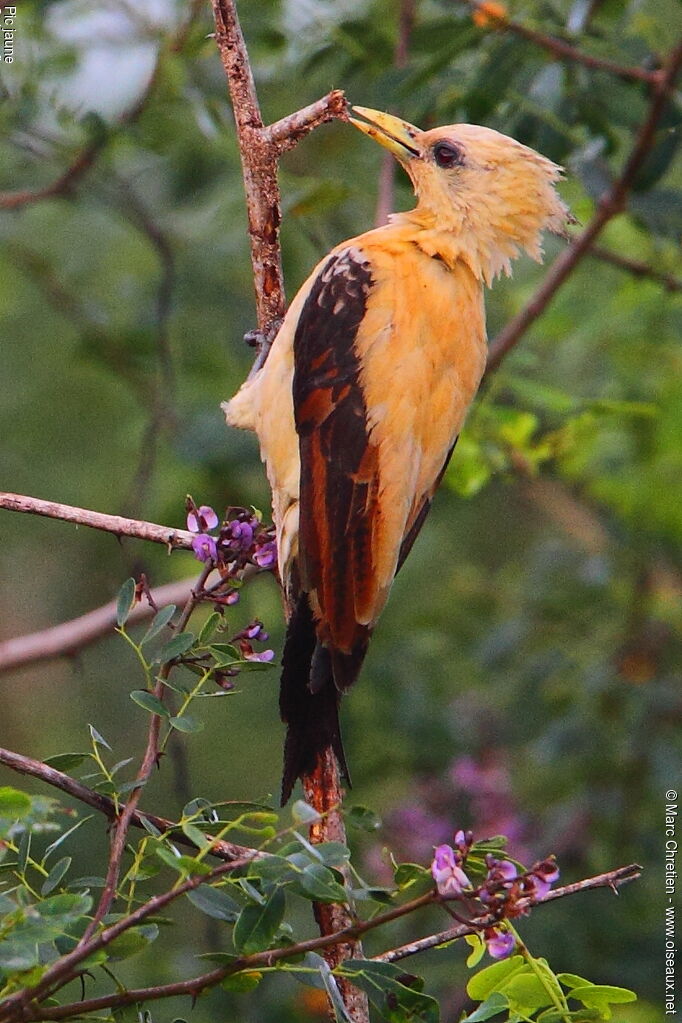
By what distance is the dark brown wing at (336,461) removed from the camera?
127 inches

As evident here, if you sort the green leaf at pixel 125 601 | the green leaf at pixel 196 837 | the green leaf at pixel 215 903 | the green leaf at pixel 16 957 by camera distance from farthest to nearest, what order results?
the green leaf at pixel 125 601
the green leaf at pixel 215 903
the green leaf at pixel 196 837
the green leaf at pixel 16 957

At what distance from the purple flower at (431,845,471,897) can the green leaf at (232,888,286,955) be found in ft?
0.77

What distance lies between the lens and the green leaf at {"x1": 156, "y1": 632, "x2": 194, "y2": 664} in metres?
2.25

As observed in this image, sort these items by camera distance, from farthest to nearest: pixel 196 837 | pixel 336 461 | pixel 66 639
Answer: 1. pixel 66 639
2. pixel 336 461
3. pixel 196 837

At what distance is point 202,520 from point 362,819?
626mm

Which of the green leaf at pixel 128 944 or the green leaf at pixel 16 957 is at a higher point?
the green leaf at pixel 16 957

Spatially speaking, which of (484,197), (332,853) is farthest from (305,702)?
(484,197)

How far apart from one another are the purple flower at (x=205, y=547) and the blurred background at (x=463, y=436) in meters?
1.67

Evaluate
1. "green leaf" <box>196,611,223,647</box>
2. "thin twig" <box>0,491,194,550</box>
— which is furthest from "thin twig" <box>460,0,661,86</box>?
"green leaf" <box>196,611,223,647</box>

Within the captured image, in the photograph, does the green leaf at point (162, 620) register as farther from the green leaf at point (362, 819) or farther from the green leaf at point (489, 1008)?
the green leaf at point (489, 1008)

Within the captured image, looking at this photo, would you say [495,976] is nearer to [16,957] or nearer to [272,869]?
[272,869]

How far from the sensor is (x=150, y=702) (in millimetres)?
2207

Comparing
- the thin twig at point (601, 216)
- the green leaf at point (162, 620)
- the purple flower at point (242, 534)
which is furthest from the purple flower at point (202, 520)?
the thin twig at point (601, 216)

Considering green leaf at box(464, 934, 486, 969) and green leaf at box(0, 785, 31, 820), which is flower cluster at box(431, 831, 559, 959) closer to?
green leaf at box(464, 934, 486, 969)
